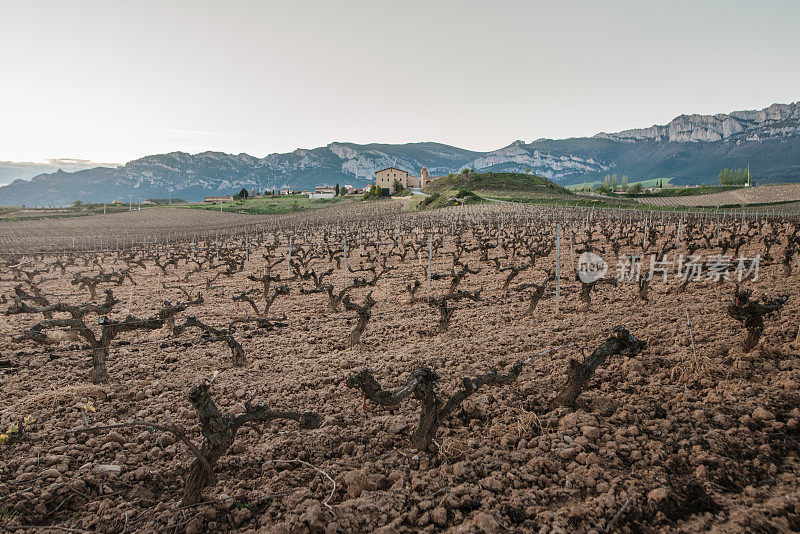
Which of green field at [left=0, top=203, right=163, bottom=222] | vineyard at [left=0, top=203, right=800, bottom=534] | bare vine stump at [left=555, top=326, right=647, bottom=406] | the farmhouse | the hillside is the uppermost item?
the farmhouse

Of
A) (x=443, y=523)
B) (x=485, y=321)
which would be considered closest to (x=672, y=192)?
(x=485, y=321)

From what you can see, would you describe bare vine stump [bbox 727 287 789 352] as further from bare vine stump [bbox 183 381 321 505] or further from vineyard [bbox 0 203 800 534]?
bare vine stump [bbox 183 381 321 505]

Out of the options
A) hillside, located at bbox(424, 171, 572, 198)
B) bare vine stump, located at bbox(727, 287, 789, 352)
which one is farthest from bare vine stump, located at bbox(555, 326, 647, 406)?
hillside, located at bbox(424, 171, 572, 198)

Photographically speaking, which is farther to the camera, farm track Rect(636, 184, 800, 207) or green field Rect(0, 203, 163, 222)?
green field Rect(0, 203, 163, 222)

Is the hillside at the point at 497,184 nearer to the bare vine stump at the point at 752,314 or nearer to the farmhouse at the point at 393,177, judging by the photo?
the farmhouse at the point at 393,177

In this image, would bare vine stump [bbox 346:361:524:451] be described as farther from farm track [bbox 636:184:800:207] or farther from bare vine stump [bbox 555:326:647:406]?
farm track [bbox 636:184:800:207]

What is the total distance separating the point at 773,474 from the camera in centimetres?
328

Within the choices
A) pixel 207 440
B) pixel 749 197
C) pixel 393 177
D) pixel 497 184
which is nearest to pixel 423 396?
pixel 207 440

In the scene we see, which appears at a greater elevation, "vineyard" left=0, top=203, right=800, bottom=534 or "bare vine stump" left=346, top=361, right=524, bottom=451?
"bare vine stump" left=346, top=361, right=524, bottom=451

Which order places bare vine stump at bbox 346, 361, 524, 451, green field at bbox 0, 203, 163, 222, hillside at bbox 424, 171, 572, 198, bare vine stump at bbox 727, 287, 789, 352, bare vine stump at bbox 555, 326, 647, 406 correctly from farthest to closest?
hillside at bbox 424, 171, 572, 198
green field at bbox 0, 203, 163, 222
bare vine stump at bbox 727, 287, 789, 352
bare vine stump at bbox 555, 326, 647, 406
bare vine stump at bbox 346, 361, 524, 451

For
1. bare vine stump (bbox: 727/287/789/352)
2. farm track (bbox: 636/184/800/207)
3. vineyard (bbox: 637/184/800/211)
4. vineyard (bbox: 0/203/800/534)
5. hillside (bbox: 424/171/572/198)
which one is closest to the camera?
vineyard (bbox: 0/203/800/534)

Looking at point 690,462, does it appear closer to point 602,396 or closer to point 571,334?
point 602,396

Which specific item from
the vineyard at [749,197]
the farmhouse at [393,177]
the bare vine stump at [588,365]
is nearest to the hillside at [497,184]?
the farmhouse at [393,177]

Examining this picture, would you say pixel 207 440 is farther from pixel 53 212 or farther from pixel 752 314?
pixel 53 212
